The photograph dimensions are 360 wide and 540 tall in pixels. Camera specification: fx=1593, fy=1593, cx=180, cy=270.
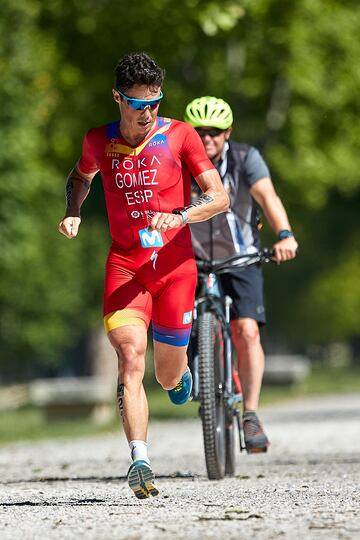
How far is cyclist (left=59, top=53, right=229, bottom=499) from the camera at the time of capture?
781 centimetres

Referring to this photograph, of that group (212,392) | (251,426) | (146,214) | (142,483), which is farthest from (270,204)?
(142,483)

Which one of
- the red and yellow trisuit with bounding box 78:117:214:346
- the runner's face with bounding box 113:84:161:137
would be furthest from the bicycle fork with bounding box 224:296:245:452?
the runner's face with bounding box 113:84:161:137

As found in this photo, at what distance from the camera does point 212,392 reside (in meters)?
9.56

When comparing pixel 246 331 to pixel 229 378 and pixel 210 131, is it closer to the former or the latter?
pixel 229 378

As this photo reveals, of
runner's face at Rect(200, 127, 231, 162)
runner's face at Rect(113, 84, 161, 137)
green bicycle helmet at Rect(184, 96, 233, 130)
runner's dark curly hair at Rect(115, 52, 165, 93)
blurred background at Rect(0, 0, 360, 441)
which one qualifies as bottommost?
runner's face at Rect(113, 84, 161, 137)

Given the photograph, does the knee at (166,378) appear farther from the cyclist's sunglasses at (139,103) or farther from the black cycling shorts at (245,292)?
the black cycling shorts at (245,292)

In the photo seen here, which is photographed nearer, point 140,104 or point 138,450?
point 138,450

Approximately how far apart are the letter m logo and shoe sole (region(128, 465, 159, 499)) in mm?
1127

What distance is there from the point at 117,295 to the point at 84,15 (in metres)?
19.0

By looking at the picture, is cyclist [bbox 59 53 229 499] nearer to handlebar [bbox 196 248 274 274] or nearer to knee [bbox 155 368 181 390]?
knee [bbox 155 368 181 390]

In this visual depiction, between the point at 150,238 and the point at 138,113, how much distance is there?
621 millimetres

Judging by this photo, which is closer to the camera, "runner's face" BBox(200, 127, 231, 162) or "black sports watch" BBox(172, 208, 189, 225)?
"black sports watch" BBox(172, 208, 189, 225)

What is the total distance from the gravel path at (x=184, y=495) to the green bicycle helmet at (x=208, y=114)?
7.12 feet

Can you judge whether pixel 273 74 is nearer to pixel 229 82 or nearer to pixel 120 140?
pixel 229 82
